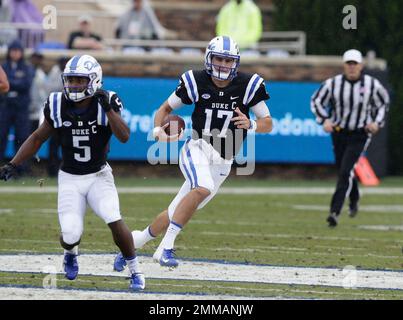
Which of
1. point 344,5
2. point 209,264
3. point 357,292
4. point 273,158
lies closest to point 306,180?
point 273,158

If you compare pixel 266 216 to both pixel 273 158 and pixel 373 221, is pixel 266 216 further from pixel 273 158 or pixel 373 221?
pixel 273 158

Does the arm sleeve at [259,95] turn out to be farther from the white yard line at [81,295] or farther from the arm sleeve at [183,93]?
the white yard line at [81,295]

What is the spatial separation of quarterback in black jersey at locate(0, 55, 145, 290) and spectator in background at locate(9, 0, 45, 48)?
33.8ft

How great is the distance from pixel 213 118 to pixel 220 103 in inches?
4.4

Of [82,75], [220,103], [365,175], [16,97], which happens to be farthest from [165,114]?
[365,175]

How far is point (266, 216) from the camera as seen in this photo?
1310cm

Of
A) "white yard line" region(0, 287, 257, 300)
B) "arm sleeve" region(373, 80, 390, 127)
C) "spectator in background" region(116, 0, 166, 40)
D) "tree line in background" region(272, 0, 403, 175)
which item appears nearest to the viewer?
"white yard line" region(0, 287, 257, 300)

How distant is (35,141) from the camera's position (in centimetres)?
805

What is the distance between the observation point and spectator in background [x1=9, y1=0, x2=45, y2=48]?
1812cm

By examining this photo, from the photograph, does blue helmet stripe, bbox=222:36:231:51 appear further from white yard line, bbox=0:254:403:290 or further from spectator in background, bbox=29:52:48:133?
spectator in background, bbox=29:52:48:133

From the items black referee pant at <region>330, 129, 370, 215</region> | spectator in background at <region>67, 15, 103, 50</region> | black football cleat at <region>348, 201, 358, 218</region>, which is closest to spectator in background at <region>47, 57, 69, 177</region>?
spectator in background at <region>67, 15, 103, 50</region>

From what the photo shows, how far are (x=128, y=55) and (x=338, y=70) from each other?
9.33 feet

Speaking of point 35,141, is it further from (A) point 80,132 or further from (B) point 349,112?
(B) point 349,112
